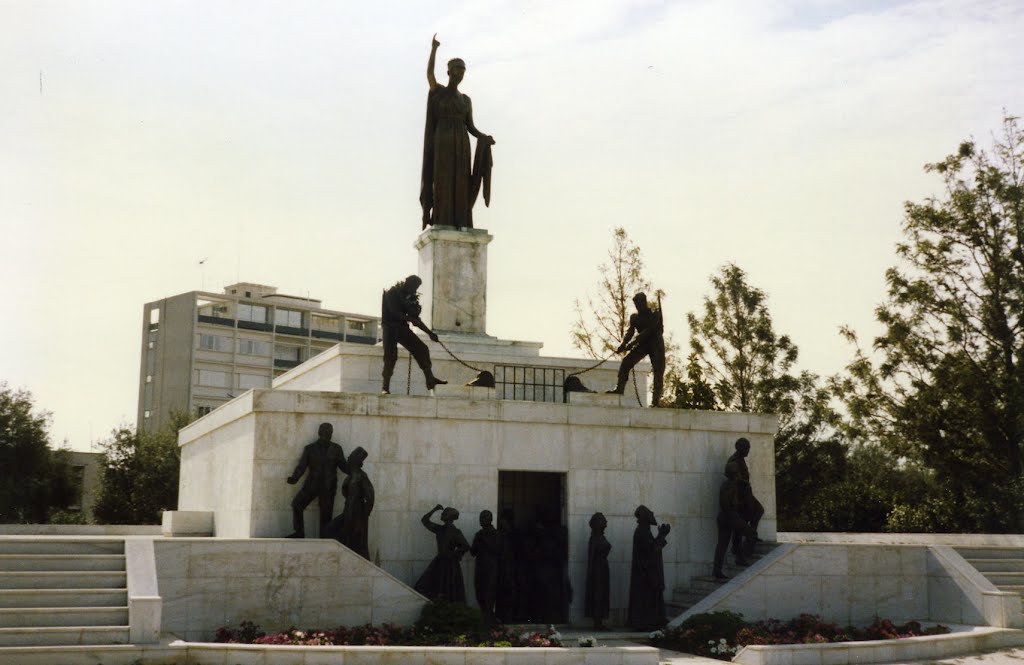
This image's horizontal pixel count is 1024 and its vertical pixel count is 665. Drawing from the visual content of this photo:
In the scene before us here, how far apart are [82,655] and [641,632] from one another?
872 cm

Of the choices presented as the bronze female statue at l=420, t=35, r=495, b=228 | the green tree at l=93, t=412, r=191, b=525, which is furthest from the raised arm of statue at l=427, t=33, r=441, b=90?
the green tree at l=93, t=412, r=191, b=525

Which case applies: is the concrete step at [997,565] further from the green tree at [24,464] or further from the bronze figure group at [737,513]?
the green tree at [24,464]

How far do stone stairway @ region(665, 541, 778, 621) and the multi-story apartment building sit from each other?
201 ft

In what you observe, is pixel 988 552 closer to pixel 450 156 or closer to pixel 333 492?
pixel 333 492

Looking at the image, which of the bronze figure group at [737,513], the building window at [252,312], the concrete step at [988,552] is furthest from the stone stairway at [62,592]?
the building window at [252,312]

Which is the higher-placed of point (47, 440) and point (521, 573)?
point (47, 440)

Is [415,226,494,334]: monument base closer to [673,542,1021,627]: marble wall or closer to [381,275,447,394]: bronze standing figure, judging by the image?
[381,275,447,394]: bronze standing figure

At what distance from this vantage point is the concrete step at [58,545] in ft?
49.9

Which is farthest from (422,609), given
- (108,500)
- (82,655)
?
(108,500)

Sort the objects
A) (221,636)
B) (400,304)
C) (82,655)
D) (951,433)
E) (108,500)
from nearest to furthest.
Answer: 1. (82,655)
2. (221,636)
3. (400,304)
4. (951,433)
5. (108,500)

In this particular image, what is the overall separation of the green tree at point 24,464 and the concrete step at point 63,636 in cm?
3494

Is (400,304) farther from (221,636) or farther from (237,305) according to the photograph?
(237,305)

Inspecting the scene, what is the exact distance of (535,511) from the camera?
20422mm

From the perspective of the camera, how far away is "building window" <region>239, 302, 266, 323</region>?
82562 mm
